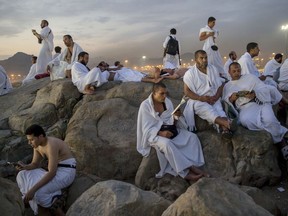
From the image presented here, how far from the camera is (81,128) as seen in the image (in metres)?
6.99

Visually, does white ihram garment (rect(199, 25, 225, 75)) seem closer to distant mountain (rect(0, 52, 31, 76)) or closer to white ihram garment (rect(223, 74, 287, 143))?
white ihram garment (rect(223, 74, 287, 143))

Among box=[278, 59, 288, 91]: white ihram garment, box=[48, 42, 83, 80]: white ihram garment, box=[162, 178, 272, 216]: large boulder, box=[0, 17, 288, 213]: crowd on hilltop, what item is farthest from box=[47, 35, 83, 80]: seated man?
box=[162, 178, 272, 216]: large boulder

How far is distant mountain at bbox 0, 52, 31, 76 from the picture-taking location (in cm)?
5959

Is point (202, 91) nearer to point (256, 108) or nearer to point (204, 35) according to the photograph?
point (256, 108)

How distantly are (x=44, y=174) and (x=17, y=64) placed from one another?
6446cm

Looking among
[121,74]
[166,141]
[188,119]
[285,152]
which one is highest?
[121,74]

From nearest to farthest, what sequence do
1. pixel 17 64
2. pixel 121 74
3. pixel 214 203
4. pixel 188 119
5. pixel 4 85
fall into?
1. pixel 214 203
2. pixel 188 119
3. pixel 121 74
4. pixel 4 85
5. pixel 17 64

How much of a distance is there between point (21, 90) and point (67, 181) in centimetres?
652

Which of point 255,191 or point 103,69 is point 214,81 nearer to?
point 255,191

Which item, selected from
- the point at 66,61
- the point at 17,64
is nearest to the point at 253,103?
the point at 66,61

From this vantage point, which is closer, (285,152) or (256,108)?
(285,152)

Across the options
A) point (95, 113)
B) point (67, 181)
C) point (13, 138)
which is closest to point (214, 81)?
point (95, 113)

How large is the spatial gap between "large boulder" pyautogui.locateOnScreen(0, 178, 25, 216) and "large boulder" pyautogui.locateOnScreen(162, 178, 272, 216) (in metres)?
1.71

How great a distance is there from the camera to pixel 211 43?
10695 mm
